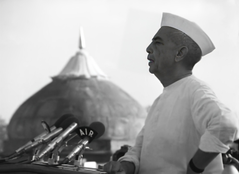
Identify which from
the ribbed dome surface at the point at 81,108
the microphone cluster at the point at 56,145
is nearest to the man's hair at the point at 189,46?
the microphone cluster at the point at 56,145

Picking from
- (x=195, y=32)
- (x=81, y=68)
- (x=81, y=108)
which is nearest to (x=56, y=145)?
(x=195, y=32)

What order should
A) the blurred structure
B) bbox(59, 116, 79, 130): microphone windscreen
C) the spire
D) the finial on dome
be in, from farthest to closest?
1. the finial on dome
2. the spire
3. the blurred structure
4. bbox(59, 116, 79, 130): microphone windscreen

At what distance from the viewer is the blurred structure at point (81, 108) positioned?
1978cm

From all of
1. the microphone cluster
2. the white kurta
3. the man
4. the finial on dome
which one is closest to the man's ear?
the man

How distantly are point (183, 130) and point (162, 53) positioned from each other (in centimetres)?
42

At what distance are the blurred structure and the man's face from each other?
1690 centimetres

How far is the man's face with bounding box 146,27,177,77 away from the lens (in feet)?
6.53

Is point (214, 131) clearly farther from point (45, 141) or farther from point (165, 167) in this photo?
point (45, 141)

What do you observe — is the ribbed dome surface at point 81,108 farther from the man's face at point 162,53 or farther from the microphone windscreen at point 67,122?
the man's face at point 162,53

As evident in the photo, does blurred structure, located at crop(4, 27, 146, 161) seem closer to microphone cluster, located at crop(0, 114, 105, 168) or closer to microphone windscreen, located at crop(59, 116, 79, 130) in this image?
microphone windscreen, located at crop(59, 116, 79, 130)

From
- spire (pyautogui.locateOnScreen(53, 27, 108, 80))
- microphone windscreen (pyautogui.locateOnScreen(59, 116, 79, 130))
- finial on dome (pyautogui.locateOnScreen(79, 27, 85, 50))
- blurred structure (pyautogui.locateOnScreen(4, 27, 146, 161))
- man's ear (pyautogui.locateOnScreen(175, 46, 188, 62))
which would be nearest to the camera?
man's ear (pyautogui.locateOnScreen(175, 46, 188, 62))

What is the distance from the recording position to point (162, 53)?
2.01 m

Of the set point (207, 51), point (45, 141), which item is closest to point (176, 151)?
point (207, 51)

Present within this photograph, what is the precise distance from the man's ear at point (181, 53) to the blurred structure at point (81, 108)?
17.0m
